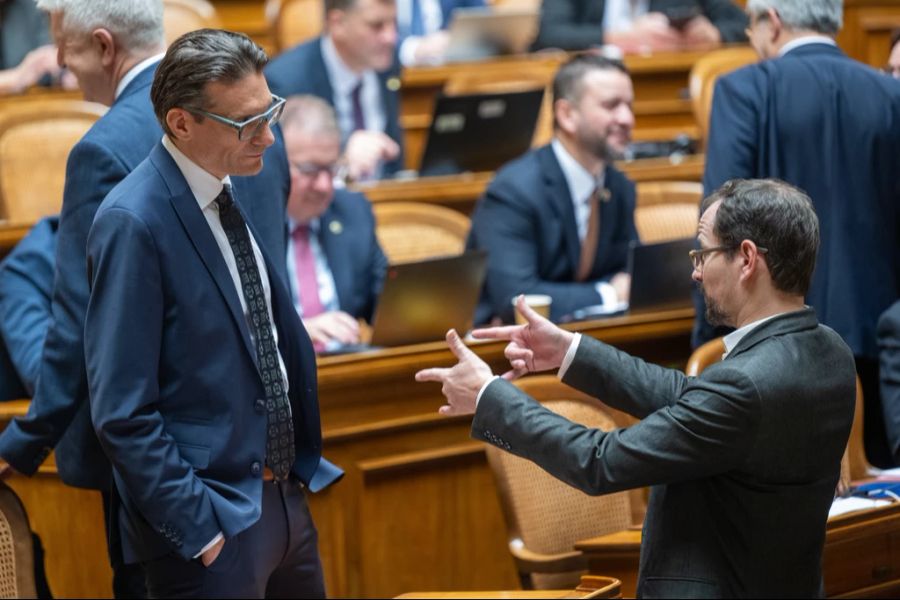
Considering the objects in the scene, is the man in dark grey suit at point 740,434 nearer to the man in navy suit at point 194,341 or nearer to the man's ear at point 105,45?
the man in navy suit at point 194,341

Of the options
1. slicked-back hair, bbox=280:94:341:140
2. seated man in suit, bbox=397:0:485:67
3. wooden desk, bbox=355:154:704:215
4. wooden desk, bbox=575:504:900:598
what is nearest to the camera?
wooden desk, bbox=575:504:900:598

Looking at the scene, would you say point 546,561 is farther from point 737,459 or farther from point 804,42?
point 804,42

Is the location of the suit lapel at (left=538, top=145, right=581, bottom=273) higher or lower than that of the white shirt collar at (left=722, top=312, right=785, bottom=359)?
lower

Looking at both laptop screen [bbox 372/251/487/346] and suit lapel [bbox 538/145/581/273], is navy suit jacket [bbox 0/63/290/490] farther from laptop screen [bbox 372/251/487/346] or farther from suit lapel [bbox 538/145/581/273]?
suit lapel [bbox 538/145/581/273]

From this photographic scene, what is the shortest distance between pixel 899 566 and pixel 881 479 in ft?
1.40

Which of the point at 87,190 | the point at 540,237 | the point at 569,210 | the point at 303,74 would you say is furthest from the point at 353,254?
the point at 87,190

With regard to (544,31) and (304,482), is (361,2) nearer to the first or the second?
(544,31)

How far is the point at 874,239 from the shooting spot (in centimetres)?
338

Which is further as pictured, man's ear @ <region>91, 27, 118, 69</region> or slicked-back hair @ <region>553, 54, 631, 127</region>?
slicked-back hair @ <region>553, 54, 631, 127</region>

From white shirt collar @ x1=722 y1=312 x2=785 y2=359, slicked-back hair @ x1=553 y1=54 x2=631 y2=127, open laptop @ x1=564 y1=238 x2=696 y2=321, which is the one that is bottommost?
open laptop @ x1=564 y1=238 x2=696 y2=321

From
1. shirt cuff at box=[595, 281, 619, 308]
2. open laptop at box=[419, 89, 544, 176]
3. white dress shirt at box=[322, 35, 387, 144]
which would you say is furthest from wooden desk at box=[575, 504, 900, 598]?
white dress shirt at box=[322, 35, 387, 144]

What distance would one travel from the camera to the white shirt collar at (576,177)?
433 centimetres

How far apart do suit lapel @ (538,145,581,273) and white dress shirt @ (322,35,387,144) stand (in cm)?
122

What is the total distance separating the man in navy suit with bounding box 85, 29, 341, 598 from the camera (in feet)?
7.25
